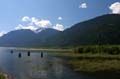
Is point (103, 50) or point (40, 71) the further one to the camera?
point (103, 50)

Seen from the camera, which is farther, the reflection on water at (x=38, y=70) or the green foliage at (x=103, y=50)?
the green foliage at (x=103, y=50)

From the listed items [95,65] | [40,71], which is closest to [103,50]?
[95,65]

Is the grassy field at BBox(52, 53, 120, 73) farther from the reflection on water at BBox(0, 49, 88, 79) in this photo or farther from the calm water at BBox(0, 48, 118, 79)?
the reflection on water at BBox(0, 49, 88, 79)

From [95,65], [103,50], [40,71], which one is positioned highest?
[103,50]

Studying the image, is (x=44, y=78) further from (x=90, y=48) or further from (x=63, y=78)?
(x=90, y=48)

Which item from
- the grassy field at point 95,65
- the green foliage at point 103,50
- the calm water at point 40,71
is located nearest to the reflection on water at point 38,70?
the calm water at point 40,71

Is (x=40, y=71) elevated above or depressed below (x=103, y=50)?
below

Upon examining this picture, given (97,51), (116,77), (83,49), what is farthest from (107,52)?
(116,77)

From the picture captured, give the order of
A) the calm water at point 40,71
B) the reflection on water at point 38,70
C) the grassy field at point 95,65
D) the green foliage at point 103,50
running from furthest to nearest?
1. the green foliage at point 103,50
2. the grassy field at point 95,65
3. the reflection on water at point 38,70
4. the calm water at point 40,71

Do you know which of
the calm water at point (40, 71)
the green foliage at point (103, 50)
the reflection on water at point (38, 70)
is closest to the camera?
the calm water at point (40, 71)

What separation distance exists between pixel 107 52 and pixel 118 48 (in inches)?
433

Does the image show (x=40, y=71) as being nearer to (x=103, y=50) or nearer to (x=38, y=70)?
(x=38, y=70)

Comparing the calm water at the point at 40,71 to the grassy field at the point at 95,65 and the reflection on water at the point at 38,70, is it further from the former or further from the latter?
the grassy field at the point at 95,65

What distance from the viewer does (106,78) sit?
5688cm
